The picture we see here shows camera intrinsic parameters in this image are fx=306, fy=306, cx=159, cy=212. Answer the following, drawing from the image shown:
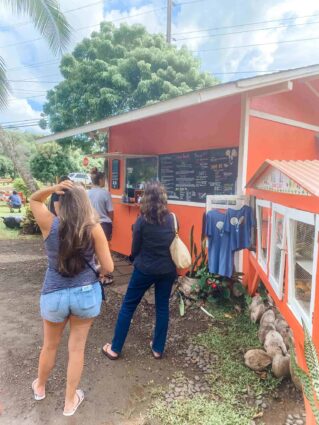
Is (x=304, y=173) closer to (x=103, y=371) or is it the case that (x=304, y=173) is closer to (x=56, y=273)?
(x=56, y=273)

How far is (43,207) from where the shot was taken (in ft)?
7.07

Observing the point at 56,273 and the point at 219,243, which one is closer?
the point at 56,273

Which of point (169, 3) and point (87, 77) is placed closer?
point (87, 77)

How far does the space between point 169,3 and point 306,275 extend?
50.9 feet

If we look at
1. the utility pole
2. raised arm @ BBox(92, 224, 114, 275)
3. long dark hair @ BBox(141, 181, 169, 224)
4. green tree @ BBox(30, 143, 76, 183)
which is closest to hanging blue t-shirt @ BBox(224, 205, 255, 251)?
long dark hair @ BBox(141, 181, 169, 224)

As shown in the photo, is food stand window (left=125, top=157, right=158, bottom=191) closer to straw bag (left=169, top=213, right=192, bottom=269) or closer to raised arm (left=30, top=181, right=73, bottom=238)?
straw bag (left=169, top=213, right=192, bottom=269)

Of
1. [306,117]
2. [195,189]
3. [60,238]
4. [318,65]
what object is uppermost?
[318,65]

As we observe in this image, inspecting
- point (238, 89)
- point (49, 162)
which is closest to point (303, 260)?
point (238, 89)

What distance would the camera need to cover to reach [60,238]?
6.85ft

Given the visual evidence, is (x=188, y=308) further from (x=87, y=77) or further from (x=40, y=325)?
(x=87, y=77)

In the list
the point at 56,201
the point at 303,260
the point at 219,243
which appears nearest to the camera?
the point at 303,260

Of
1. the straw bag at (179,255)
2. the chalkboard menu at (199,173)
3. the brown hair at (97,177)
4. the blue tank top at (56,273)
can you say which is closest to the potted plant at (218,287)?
the chalkboard menu at (199,173)

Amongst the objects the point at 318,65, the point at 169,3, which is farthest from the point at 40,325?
the point at 169,3

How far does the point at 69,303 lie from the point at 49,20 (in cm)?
813
